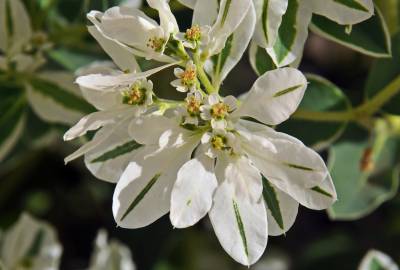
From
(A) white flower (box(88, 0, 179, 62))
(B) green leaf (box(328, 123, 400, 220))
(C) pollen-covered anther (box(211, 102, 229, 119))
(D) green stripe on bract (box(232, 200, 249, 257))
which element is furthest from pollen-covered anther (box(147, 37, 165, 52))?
(B) green leaf (box(328, 123, 400, 220))

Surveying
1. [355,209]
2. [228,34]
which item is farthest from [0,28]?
[355,209]

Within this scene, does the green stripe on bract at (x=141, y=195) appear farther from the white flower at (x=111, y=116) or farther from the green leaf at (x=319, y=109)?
the green leaf at (x=319, y=109)

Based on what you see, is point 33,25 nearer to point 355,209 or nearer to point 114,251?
point 114,251

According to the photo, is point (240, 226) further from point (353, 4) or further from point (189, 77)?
point (353, 4)

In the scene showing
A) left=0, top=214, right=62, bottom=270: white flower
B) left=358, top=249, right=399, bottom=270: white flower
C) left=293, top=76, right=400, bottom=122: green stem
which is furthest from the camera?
left=0, top=214, right=62, bottom=270: white flower

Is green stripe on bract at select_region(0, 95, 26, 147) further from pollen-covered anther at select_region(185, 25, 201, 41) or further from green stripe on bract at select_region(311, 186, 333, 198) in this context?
green stripe on bract at select_region(311, 186, 333, 198)

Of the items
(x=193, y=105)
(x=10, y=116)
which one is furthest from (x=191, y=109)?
(x=10, y=116)

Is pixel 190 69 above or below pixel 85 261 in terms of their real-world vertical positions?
above
